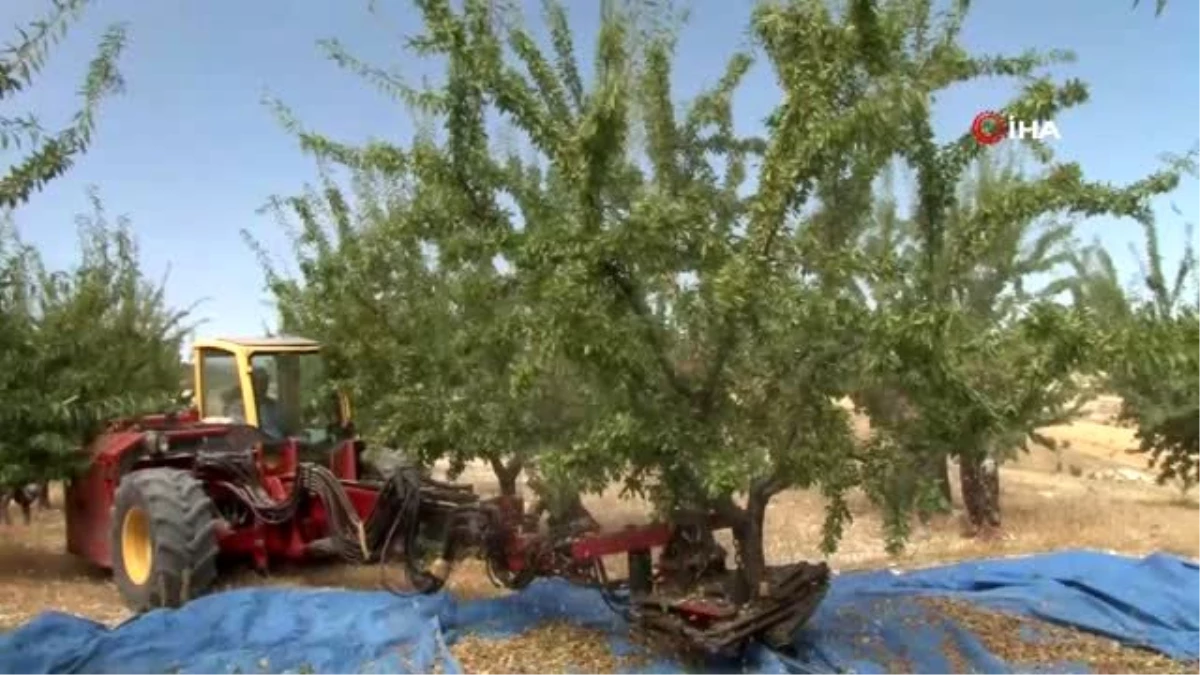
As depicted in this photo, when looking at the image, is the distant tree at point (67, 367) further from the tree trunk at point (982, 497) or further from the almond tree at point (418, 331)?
the tree trunk at point (982, 497)

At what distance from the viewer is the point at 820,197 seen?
675 cm

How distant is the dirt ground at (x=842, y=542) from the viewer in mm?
10016

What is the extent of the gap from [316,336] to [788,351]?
7.34 metres

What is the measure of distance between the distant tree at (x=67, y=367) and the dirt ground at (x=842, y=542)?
1.20 m

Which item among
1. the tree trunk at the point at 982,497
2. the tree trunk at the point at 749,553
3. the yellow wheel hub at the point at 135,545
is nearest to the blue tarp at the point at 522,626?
the tree trunk at the point at 749,553

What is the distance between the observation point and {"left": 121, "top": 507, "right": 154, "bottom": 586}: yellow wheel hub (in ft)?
32.2

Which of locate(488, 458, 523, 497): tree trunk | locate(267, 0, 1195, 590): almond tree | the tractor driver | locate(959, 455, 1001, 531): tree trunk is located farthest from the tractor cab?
locate(959, 455, 1001, 531): tree trunk

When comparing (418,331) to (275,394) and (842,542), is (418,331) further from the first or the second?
(842,542)

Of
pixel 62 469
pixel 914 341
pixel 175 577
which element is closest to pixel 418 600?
pixel 175 577

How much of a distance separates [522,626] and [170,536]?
10.2 ft

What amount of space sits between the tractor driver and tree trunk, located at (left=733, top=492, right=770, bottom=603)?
16.7ft

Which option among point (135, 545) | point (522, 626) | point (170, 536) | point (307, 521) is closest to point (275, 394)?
point (307, 521)

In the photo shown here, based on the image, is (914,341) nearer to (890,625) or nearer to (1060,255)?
(890,625)

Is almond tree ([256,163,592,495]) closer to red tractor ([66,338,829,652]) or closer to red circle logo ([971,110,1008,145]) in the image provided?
red tractor ([66,338,829,652])
